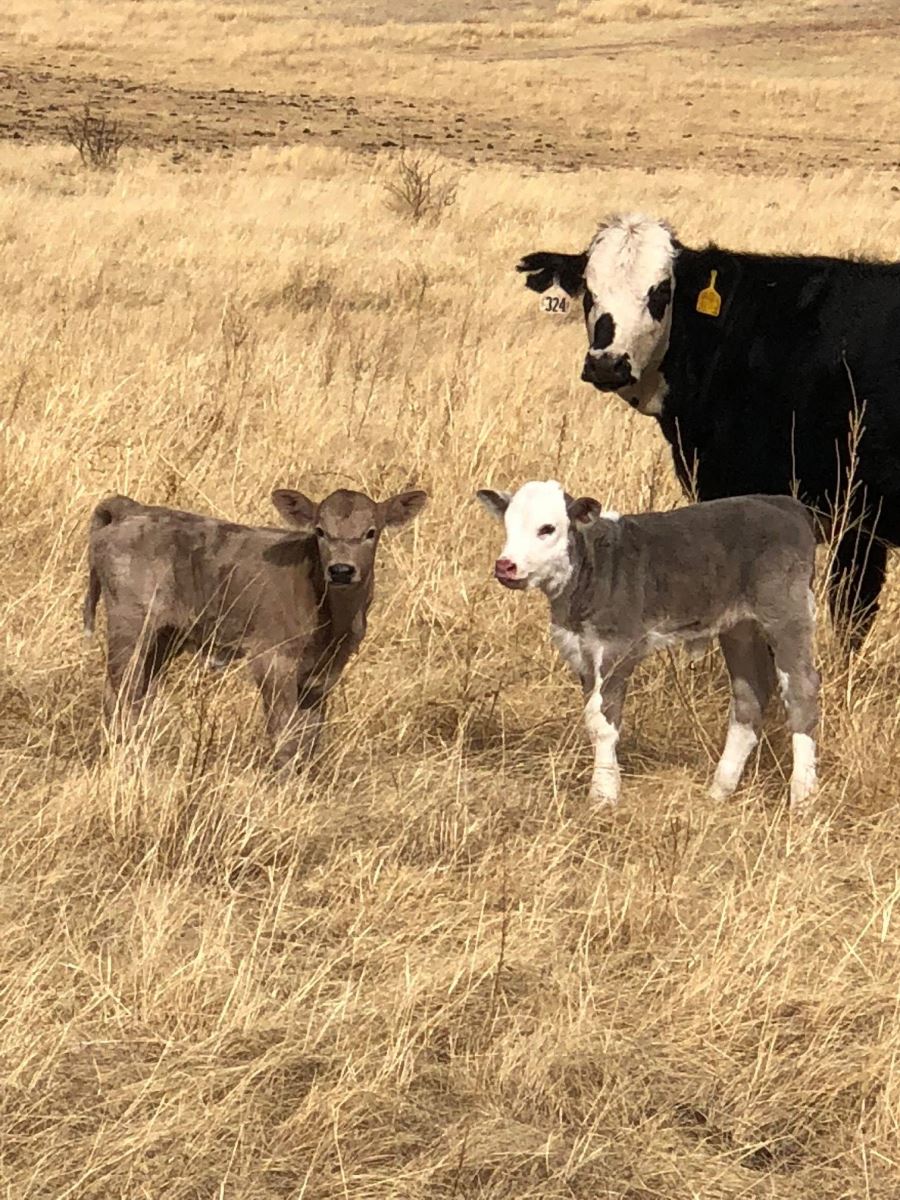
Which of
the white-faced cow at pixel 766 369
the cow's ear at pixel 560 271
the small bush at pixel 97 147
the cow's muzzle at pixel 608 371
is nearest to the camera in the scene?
the white-faced cow at pixel 766 369

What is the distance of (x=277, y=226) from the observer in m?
16.6

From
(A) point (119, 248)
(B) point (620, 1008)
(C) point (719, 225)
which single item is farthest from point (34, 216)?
(B) point (620, 1008)

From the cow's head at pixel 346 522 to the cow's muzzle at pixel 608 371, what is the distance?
145cm

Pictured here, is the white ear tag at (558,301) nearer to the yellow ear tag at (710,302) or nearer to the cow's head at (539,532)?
the yellow ear tag at (710,302)

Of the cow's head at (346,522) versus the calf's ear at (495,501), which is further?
the cow's head at (346,522)

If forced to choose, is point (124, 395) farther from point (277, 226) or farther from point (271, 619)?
point (277, 226)

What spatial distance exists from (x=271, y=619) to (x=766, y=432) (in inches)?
86.7

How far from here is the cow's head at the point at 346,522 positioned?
4.91 metres

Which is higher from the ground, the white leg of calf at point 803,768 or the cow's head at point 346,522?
the cow's head at point 346,522

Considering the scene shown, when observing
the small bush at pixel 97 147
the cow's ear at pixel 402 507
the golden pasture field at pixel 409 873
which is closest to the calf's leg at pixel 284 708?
the golden pasture field at pixel 409 873

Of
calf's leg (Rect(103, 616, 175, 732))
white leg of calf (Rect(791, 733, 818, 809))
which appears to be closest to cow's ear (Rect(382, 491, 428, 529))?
calf's leg (Rect(103, 616, 175, 732))

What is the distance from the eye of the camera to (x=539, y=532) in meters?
4.65

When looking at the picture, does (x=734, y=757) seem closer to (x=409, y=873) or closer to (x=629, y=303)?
(x=409, y=873)

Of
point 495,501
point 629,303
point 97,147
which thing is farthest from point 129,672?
point 97,147
